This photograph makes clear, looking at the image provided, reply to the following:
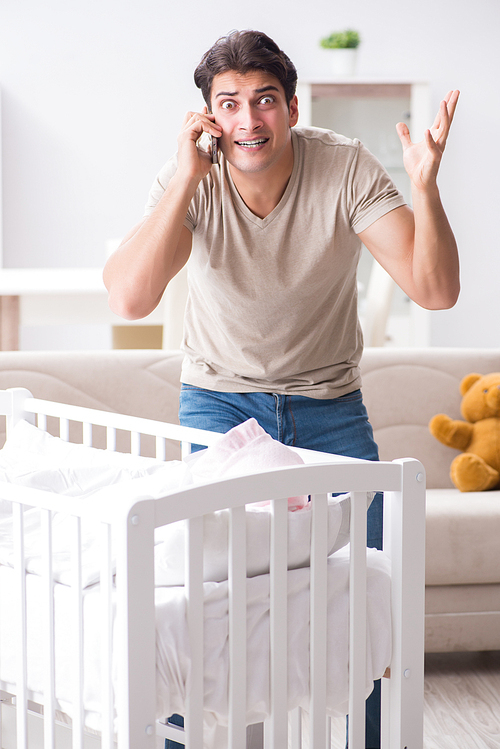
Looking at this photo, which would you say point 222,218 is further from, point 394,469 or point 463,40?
point 463,40

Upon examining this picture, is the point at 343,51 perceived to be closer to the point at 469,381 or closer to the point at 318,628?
the point at 469,381

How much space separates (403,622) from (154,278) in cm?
66

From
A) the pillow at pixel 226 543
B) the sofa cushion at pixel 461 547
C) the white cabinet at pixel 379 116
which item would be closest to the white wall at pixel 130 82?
the white cabinet at pixel 379 116

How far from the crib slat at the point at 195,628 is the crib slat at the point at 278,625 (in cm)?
10

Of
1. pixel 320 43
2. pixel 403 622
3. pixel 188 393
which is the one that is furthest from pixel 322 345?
pixel 320 43

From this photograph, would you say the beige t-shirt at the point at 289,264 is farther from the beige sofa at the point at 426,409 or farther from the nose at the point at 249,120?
the beige sofa at the point at 426,409

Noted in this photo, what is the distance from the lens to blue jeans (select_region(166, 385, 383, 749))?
1395 millimetres

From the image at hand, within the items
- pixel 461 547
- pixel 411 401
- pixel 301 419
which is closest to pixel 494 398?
pixel 411 401

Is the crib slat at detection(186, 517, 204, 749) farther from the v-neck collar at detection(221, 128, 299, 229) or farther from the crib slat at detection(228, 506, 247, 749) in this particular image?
the v-neck collar at detection(221, 128, 299, 229)

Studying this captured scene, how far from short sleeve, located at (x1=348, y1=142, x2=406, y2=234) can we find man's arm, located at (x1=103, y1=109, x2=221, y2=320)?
0.25 m

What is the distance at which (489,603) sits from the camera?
1.94 meters

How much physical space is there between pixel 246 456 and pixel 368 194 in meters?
0.53

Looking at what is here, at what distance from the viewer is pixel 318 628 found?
0.97 metres


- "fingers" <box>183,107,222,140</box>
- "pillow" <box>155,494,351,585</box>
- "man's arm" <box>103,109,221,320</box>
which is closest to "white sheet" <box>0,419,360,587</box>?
"pillow" <box>155,494,351,585</box>
